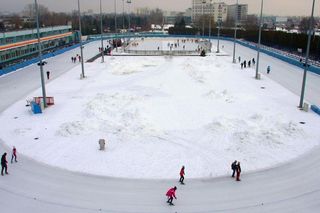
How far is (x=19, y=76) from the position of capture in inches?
1412

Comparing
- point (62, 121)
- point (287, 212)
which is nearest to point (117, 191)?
point (287, 212)

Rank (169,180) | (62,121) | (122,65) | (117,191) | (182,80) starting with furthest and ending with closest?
(122,65)
(182,80)
(62,121)
(169,180)
(117,191)

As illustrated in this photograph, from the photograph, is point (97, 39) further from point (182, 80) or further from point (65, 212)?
point (65, 212)

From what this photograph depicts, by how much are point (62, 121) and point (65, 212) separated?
1004 centimetres

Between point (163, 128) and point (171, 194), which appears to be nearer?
point (171, 194)

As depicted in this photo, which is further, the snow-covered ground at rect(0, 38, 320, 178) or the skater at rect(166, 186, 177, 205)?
the snow-covered ground at rect(0, 38, 320, 178)

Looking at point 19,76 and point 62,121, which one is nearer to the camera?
point 62,121

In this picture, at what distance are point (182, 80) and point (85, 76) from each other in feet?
36.9

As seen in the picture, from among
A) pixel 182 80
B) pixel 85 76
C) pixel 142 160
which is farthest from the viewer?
pixel 85 76

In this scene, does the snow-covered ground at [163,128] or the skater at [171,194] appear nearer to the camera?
the skater at [171,194]

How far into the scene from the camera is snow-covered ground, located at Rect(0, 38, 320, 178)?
584 inches

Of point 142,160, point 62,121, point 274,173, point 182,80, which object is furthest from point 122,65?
point 274,173

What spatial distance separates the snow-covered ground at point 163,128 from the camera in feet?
48.7

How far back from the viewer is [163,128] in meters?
19.0
